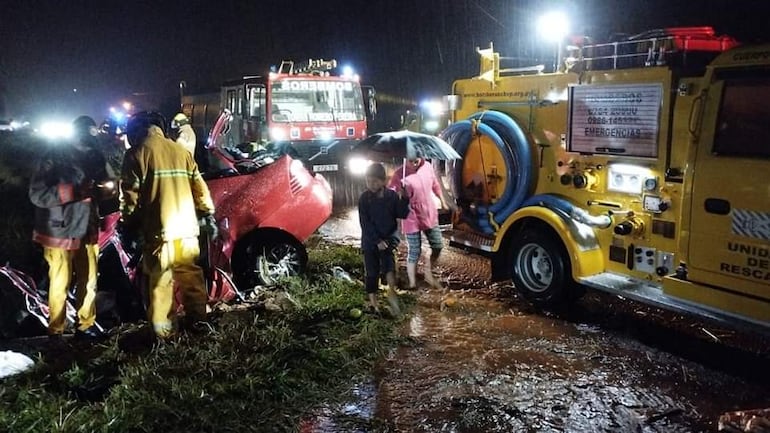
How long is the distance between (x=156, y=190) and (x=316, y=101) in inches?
385

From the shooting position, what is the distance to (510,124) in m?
6.88

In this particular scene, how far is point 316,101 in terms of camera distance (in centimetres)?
1459

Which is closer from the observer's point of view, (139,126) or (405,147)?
(139,126)

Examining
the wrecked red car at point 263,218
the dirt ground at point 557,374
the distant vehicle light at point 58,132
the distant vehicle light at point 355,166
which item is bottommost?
the dirt ground at point 557,374

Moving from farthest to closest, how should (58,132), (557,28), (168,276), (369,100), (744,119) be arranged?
(369,100) < (58,132) < (557,28) < (168,276) < (744,119)

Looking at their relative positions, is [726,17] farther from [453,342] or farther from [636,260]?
[453,342]

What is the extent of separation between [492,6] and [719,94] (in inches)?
875

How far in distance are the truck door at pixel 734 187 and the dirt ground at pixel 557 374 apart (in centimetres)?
76

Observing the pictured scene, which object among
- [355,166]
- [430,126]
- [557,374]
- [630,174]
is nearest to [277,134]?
[355,166]

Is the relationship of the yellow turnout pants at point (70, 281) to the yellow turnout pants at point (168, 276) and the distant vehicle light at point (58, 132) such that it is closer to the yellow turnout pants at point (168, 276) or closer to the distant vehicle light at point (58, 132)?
the yellow turnout pants at point (168, 276)

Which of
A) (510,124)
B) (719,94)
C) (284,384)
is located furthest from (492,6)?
(284,384)

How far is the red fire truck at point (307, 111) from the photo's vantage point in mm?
14031

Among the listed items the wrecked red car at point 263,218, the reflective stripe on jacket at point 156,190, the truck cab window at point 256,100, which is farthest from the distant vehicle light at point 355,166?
the reflective stripe on jacket at point 156,190

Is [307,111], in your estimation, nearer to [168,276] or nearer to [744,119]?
[168,276]
